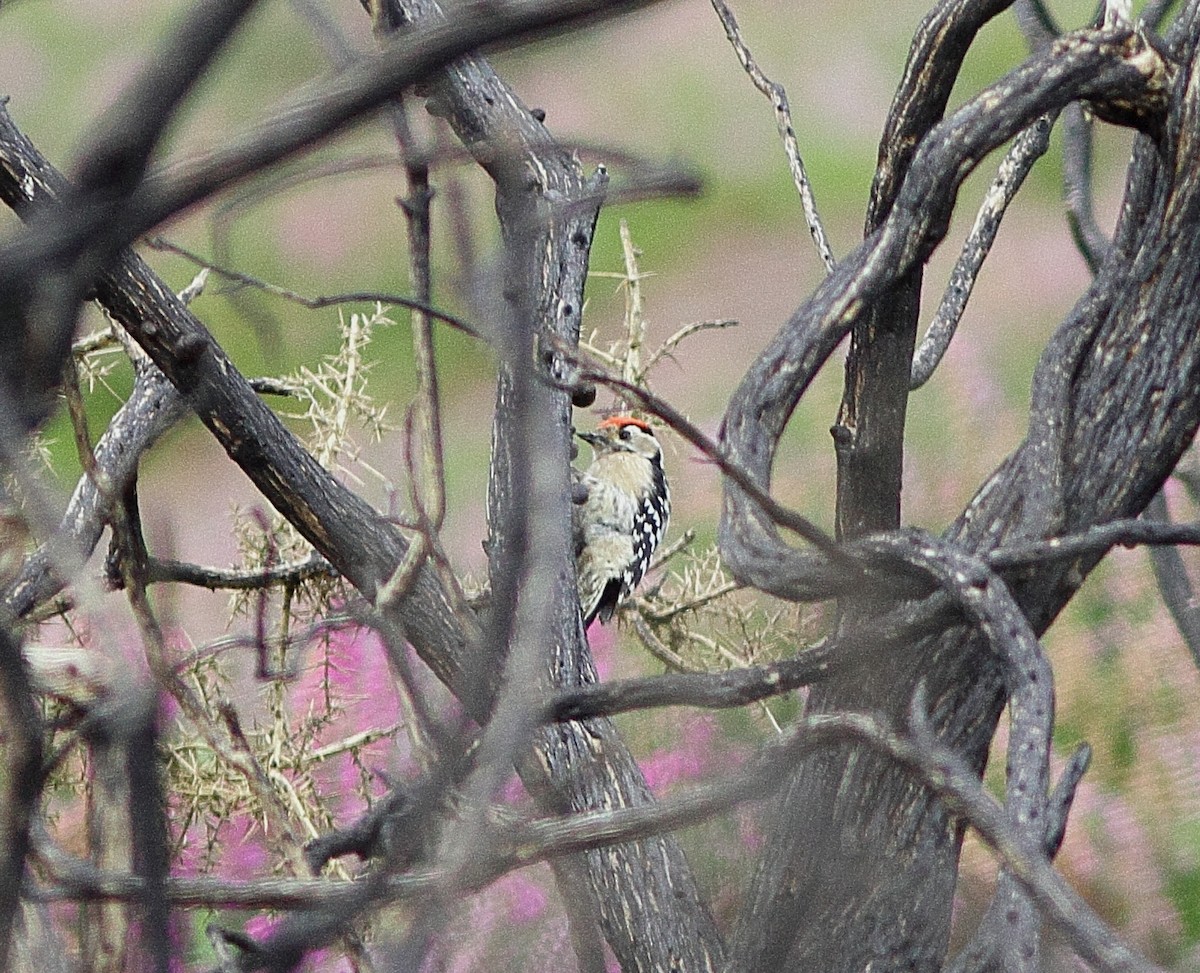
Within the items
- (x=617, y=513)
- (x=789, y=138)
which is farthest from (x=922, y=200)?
(x=617, y=513)

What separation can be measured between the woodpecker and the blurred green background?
25cm

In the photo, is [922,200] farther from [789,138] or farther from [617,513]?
[617,513]

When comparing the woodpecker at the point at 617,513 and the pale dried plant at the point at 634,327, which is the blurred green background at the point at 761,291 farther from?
the pale dried plant at the point at 634,327

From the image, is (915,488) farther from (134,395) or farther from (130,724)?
(130,724)

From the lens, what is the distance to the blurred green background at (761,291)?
478cm

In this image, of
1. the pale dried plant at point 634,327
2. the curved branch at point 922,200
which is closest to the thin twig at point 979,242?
the curved branch at point 922,200

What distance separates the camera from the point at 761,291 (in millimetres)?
9367

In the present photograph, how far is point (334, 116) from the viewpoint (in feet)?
1.80

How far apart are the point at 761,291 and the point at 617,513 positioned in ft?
16.1

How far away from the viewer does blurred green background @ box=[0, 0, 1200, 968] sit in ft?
15.7

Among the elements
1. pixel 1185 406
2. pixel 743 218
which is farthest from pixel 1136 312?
pixel 743 218

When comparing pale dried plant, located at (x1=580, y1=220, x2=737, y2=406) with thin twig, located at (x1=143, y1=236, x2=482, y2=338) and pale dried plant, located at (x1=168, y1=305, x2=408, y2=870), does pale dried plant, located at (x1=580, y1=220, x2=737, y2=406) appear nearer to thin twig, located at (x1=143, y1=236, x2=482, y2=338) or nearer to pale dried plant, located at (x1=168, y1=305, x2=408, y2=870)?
pale dried plant, located at (x1=168, y1=305, x2=408, y2=870)

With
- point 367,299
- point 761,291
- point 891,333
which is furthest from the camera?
point 761,291

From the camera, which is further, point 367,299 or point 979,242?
point 979,242
